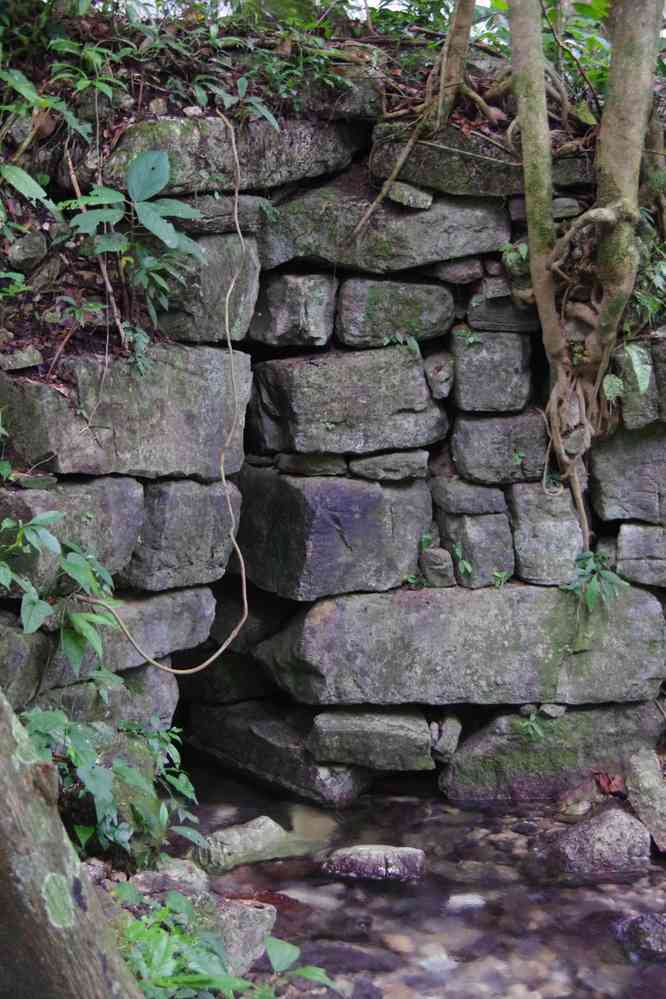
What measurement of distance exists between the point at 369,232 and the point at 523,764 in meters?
2.66

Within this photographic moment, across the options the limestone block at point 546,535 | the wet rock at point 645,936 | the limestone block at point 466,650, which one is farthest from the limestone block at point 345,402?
the wet rock at point 645,936

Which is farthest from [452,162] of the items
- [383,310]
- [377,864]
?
[377,864]

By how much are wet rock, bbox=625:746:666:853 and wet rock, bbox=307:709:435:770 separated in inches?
36.9

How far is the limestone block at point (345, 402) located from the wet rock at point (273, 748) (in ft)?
4.71

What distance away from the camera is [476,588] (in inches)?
193

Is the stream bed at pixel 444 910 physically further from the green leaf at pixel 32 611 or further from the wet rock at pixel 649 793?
the green leaf at pixel 32 611

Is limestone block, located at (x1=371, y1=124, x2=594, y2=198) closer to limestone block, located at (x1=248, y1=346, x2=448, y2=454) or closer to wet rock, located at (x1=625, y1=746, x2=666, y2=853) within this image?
limestone block, located at (x1=248, y1=346, x2=448, y2=454)

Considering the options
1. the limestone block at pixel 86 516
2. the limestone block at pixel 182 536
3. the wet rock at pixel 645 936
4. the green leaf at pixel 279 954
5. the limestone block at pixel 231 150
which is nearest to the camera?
the green leaf at pixel 279 954

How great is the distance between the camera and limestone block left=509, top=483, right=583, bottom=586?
16.1ft

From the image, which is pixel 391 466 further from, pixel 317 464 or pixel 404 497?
pixel 317 464

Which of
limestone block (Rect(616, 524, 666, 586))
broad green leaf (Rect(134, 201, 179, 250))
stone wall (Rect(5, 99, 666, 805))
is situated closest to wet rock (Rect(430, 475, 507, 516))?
stone wall (Rect(5, 99, 666, 805))

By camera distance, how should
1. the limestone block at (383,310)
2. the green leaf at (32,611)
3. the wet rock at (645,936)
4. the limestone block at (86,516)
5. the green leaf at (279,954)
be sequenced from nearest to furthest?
the green leaf at (279,954), the green leaf at (32,611), the limestone block at (86,516), the wet rock at (645,936), the limestone block at (383,310)

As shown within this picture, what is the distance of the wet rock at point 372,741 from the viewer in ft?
15.7

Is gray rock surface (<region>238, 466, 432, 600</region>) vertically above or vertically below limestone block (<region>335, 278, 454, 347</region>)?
below
